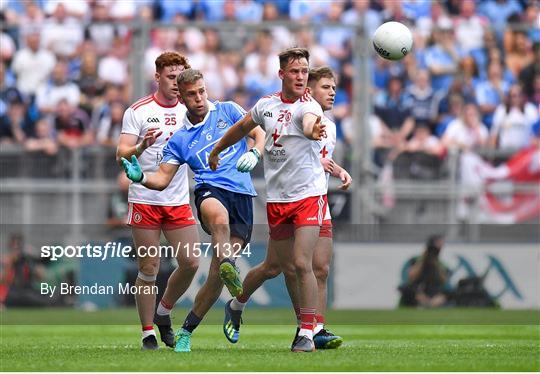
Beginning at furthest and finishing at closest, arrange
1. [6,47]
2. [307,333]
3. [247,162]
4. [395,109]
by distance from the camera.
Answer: [6,47] < [395,109] < [307,333] < [247,162]

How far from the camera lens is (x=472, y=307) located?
21.1 meters

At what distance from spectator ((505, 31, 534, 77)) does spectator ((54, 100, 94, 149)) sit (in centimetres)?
736

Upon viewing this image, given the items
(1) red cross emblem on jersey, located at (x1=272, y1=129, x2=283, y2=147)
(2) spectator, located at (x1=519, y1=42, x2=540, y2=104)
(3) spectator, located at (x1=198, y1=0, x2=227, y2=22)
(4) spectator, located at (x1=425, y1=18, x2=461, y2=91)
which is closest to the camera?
(1) red cross emblem on jersey, located at (x1=272, y1=129, x2=283, y2=147)

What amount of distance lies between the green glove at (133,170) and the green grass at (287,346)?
1571 mm

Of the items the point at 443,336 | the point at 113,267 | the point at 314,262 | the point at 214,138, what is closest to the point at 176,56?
the point at 214,138

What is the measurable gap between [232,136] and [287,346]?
245cm

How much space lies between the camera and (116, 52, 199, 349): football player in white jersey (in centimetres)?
1287

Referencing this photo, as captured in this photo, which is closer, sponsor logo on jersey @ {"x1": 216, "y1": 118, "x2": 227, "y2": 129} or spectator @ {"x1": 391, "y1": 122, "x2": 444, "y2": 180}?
sponsor logo on jersey @ {"x1": 216, "y1": 118, "x2": 227, "y2": 129}

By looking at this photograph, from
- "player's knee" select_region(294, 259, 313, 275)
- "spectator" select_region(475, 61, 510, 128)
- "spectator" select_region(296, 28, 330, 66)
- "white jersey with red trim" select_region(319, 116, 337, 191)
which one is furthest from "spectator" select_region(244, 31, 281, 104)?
"player's knee" select_region(294, 259, 313, 275)

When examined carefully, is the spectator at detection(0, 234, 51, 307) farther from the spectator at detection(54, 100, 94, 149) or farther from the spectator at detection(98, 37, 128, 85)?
the spectator at detection(98, 37, 128, 85)

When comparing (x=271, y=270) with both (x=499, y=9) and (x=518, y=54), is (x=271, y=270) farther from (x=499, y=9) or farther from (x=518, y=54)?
(x=499, y=9)

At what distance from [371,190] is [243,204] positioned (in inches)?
331

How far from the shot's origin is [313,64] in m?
22.2

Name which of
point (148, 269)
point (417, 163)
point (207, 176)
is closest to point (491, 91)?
point (417, 163)
